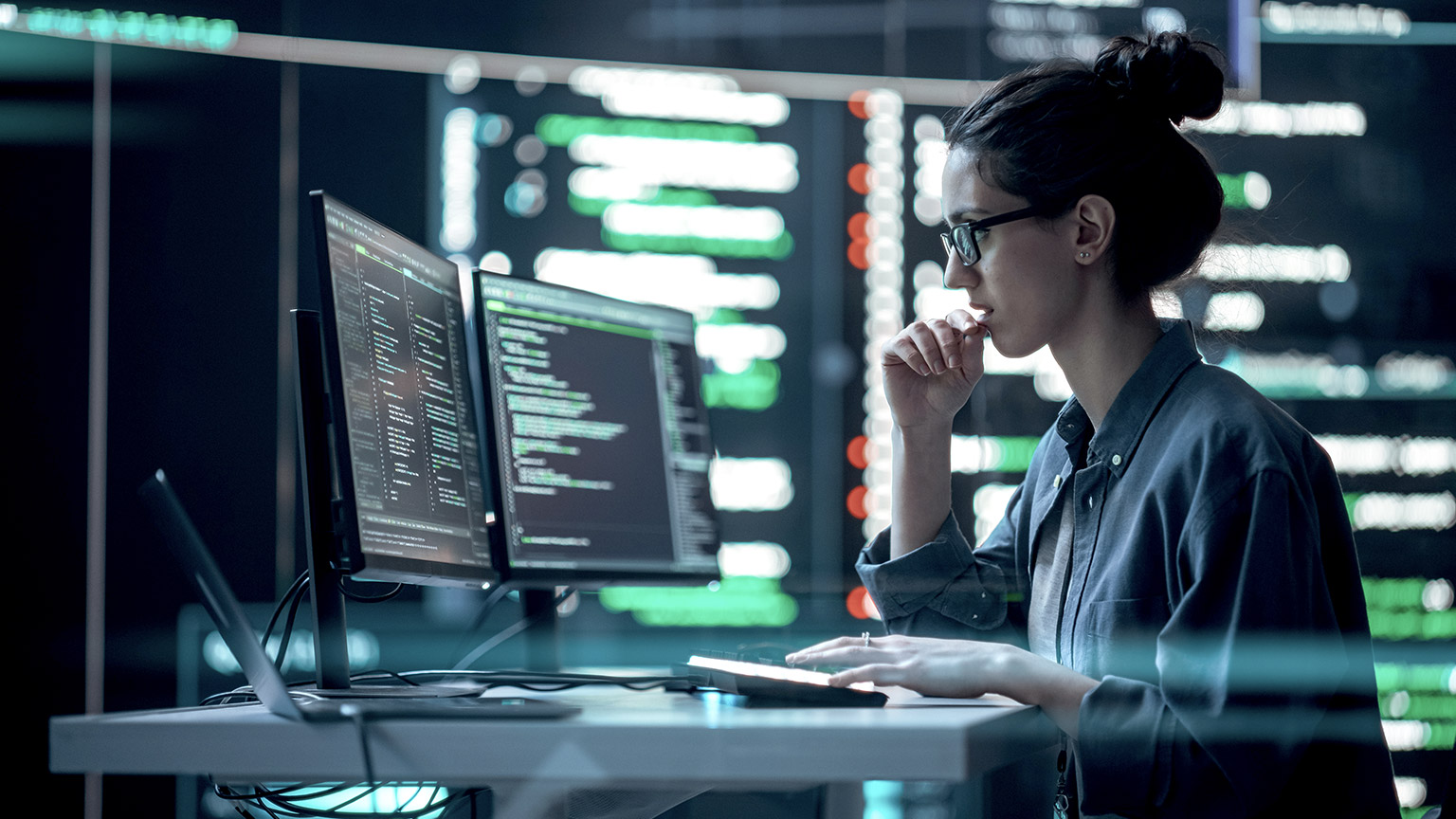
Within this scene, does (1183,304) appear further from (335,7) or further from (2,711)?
(2,711)

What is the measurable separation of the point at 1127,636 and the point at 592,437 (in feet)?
2.17

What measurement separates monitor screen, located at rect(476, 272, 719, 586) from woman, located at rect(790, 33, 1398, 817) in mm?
265

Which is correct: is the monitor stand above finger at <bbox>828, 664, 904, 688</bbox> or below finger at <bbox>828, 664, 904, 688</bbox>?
below

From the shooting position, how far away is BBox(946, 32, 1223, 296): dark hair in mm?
1295

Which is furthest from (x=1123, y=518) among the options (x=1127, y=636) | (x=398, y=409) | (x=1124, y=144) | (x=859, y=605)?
(x=859, y=605)

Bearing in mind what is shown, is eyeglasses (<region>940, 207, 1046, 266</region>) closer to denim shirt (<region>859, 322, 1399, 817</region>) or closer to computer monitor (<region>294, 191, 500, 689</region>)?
denim shirt (<region>859, 322, 1399, 817</region>)

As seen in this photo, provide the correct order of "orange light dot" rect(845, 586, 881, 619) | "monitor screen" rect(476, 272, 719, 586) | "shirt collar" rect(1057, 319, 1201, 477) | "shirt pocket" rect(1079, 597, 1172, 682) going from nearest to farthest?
"shirt pocket" rect(1079, 597, 1172, 682)
"shirt collar" rect(1057, 319, 1201, 477)
"monitor screen" rect(476, 272, 719, 586)
"orange light dot" rect(845, 586, 881, 619)

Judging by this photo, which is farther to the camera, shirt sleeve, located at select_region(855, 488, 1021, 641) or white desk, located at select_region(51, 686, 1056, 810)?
shirt sleeve, located at select_region(855, 488, 1021, 641)

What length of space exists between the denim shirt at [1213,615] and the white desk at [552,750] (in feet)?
0.78

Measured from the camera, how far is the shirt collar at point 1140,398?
4.17 ft

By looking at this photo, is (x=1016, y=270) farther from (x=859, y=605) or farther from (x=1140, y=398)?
(x=859, y=605)

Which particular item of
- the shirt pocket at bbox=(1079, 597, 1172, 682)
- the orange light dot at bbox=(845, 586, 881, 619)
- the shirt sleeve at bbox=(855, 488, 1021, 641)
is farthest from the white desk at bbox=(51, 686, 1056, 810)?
the orange light dot at bbox=(845, 586, 881, 619)

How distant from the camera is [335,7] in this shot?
8.22ft

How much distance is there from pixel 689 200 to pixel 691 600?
2.64 ft
